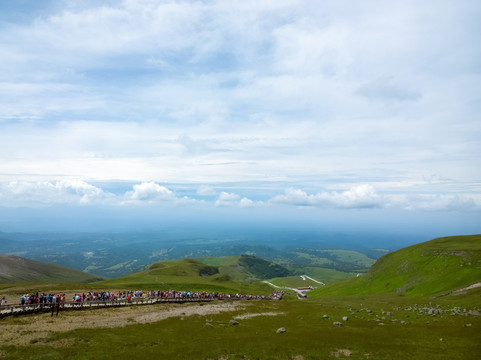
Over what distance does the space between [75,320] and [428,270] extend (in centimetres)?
10262

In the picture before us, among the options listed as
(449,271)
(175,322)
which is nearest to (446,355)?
(175,322)

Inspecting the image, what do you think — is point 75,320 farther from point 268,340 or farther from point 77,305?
point 268,340

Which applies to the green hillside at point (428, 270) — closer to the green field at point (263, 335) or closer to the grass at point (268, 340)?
the green field at point (263, 335)

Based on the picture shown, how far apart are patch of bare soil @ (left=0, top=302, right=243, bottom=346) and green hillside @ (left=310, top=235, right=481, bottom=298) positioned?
205ft

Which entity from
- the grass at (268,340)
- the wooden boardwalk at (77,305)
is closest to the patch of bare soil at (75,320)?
the wooden boardwalk at (77,305)

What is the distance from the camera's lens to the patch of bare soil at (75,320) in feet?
116

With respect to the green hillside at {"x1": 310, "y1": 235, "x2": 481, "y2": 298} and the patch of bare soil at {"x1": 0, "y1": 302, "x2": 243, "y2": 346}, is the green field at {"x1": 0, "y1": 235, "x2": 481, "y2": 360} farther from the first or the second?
the green hillside at {"x1": 310, "y1": 235, "x2": 481, "y2": 298}

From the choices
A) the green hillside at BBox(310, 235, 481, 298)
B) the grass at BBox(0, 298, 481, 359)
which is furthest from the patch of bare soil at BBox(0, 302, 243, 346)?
the green hillside at BBox(310, 235, 481, 298)

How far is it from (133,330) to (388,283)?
322 ft

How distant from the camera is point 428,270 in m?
97.7

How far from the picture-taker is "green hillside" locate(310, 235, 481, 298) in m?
82.4

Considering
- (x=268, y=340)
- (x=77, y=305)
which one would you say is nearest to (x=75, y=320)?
(x=77, y=305)

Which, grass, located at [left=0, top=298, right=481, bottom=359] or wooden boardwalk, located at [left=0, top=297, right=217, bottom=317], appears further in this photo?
wooden boardwalk, located at [left=0, top=297, right=217, bottom=317]

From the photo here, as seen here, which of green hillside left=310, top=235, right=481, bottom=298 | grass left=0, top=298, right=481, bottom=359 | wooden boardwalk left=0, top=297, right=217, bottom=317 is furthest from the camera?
green hillside left=310, top=235, right=481, bottom=298
